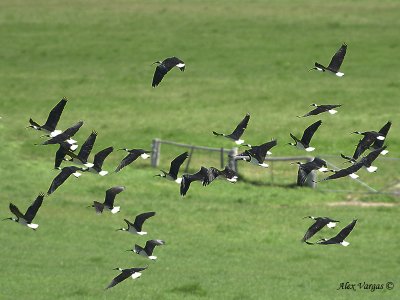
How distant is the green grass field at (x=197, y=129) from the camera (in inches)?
1411

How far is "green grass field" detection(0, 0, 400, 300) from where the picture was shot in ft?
118

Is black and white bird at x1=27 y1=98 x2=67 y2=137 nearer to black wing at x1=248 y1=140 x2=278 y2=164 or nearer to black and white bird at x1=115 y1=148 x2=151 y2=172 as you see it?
black and white bird at x1=115 y1=148 x2=151 y2=172

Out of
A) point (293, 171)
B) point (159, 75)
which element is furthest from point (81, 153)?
point (293, 171)

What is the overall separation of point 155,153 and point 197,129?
6.46m

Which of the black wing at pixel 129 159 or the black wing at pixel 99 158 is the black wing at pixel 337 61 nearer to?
the black wing at pixel 129 159

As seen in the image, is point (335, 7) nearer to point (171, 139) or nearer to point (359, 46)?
point (359, 46)

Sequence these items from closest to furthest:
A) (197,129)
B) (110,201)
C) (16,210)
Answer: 1. (16,210)
2. (110,201)
3. (197,129)

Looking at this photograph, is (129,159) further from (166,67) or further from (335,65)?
(335,65)

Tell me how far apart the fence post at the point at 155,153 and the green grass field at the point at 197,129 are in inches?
23.2

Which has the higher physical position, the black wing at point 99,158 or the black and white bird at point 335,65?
the black and white bird at point 335,65

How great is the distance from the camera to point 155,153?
50.5 meters

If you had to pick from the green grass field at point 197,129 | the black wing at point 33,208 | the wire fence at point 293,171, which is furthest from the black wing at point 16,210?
the wire fence at point 293,171
